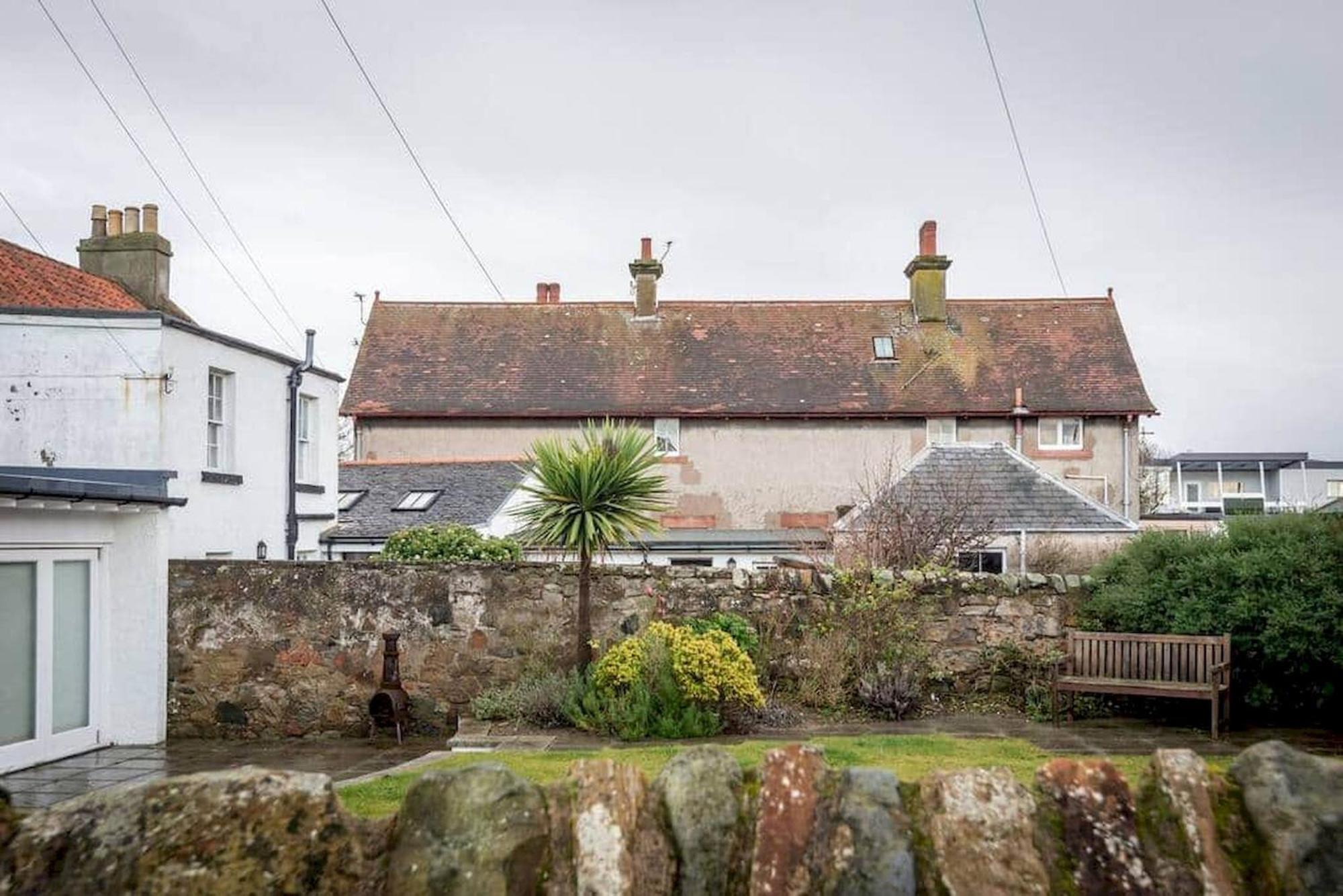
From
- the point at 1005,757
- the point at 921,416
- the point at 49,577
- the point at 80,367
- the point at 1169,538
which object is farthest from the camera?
the point at 921,416

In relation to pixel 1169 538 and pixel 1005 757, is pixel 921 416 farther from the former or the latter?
pixel 1005 757

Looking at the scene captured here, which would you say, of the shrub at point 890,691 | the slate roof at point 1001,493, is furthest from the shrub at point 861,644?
the slate roof at point 1001,493

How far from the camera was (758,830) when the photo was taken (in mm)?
4387

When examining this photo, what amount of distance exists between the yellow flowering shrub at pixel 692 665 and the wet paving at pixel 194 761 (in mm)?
2298

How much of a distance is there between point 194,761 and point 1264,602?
11.0m

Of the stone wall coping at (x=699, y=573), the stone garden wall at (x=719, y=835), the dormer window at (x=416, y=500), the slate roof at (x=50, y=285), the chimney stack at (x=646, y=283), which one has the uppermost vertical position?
the chimney stack at (x=646, y=283)

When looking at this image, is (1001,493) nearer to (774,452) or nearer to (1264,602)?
(1264,602)

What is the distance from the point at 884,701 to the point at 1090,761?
27.8ft

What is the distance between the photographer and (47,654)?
12562 millimetres

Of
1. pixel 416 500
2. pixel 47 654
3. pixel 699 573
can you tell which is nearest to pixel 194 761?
pixel 47 654

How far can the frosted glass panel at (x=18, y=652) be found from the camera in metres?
12.0

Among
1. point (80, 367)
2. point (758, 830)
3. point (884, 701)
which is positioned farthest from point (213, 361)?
point (758, 830)

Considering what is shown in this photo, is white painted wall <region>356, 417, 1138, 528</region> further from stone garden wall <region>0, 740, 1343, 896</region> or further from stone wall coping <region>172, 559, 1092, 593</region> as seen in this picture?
stone garden wall <region>0, 740, 1343, 896</region>

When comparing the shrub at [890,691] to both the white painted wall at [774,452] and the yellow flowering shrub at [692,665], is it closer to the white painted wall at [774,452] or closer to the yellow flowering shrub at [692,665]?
the yellow flowering shrub at [692,665]
